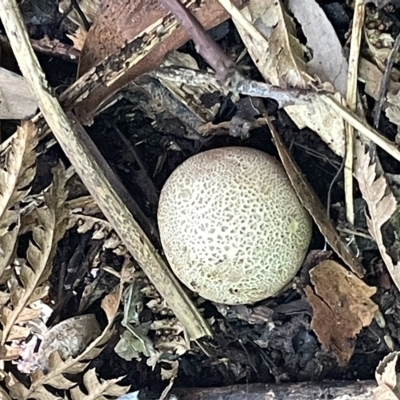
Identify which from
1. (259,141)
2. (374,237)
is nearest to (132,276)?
(259,141)

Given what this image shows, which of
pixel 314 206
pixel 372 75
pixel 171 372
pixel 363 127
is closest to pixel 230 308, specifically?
pixel 171 372

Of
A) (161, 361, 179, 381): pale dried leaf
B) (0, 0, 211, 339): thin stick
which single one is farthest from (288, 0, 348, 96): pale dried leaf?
(161, 361, 179, 381): pale dried leaf

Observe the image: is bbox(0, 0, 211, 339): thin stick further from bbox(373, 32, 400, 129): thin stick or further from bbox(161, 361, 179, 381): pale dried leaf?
bbox(373, 32, 400, 129): thin stick

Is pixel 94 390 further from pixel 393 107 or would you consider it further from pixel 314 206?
pixel 393 107

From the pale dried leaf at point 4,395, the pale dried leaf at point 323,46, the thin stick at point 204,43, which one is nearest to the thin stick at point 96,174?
the thin stick at point 204,43

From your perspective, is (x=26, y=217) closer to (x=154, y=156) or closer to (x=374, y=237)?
(x=154, y=156)
